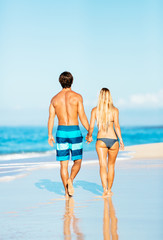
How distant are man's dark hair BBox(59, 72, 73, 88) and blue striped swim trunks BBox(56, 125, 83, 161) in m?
0.69

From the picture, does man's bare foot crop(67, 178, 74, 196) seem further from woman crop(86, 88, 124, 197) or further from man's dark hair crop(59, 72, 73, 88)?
man's dark hair crop(59, 72, 73, 88)

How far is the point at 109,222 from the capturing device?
554cm

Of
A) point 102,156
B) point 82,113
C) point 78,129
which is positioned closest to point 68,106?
point 82,113

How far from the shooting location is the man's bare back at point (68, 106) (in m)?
7.77

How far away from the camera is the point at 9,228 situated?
211 inches

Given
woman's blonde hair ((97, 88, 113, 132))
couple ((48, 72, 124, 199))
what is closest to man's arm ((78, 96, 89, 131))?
couple ((48, 72, 124, 199))

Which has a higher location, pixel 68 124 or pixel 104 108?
pixel 104 108

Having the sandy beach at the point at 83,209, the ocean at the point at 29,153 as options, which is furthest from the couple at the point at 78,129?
the ocean at the point at 29,153

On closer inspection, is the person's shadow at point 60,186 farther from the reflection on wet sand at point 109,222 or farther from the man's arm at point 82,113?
the reflection on wet sand at point 109,222

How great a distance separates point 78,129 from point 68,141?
0.85 feet

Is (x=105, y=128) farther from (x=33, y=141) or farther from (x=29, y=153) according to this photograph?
(x=33, y=141)

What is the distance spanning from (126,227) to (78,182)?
4170mm

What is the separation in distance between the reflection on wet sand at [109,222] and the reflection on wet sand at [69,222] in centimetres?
28

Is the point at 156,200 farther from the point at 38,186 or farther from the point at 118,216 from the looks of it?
the point at 38,186
